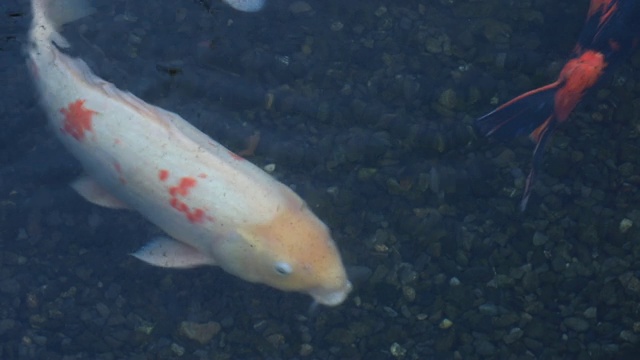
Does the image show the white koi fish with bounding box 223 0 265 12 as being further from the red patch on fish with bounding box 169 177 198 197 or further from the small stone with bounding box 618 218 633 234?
the small stone with bounding box 618 218 633 234

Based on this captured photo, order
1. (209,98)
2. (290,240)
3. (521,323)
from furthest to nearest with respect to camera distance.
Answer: (209,98) < (521,323) < (290,240)

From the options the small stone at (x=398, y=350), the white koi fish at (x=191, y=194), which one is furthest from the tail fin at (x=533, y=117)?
the white koi fish at (x=191, y=194)

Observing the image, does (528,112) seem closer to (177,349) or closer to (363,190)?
(363,190)

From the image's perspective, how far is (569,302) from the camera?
13.0 feet

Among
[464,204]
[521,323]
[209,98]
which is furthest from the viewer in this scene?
[209,98]

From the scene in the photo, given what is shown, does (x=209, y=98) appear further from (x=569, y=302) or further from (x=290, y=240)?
(x=569, y=302)

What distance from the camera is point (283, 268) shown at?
362 centimetres

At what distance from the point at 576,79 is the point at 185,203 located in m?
2.48

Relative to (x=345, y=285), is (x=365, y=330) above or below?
below

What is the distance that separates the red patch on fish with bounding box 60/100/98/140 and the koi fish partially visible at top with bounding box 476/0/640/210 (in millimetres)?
2341

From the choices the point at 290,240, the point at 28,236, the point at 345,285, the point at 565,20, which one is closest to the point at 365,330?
the point at 345,285

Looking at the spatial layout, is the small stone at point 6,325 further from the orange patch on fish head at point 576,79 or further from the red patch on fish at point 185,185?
the orange patch on fish head at point 576,79

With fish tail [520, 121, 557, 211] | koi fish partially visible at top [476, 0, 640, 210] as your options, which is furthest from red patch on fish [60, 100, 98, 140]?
fish tail [520, 121, 557, 211]

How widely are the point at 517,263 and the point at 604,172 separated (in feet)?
2.83
